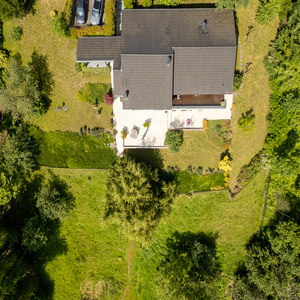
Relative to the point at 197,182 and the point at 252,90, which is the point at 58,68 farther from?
the point at 252,90

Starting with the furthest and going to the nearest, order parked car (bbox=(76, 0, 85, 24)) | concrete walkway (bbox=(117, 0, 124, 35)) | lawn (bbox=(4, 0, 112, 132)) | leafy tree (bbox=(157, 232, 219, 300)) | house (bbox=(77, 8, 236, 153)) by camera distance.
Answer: lawn (bbox=(4, 0, 112, 132)) → concrete walkway (bbox=(117, 0, 124, 35)) → parked car (bbox=(76, 0, 85, 24)) → leafy tree (bbox=(157, 232, 219, 300)) → house (bbox=(77, 8, 236, 153))

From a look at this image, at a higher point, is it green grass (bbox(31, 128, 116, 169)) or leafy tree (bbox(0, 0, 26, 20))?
leafy tree (bbox(0, 0, 26, 20))

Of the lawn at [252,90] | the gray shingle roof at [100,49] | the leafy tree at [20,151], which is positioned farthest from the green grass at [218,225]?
the gray shingle roof at [100,49]

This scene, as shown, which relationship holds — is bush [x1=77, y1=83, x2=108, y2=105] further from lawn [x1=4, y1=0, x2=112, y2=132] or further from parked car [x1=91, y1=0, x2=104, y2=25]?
parked car [x1=91, y1=0, x2=104, y2=25]

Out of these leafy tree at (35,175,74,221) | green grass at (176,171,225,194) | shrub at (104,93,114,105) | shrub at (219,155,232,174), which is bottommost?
leafy tree at (35,175,74,221)

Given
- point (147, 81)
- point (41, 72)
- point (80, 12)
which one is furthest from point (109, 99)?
point (80, 12)

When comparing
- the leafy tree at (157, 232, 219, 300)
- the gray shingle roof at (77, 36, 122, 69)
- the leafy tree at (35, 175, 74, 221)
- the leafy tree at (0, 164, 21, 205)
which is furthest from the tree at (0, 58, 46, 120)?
the leafy tree at (157, 232, 219, 300)

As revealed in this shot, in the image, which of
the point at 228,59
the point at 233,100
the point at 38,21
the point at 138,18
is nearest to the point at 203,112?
the point at 233,100

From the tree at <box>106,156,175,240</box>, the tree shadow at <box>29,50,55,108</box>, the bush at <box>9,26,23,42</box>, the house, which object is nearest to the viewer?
the tree at <box>106,156,175,240</box>
